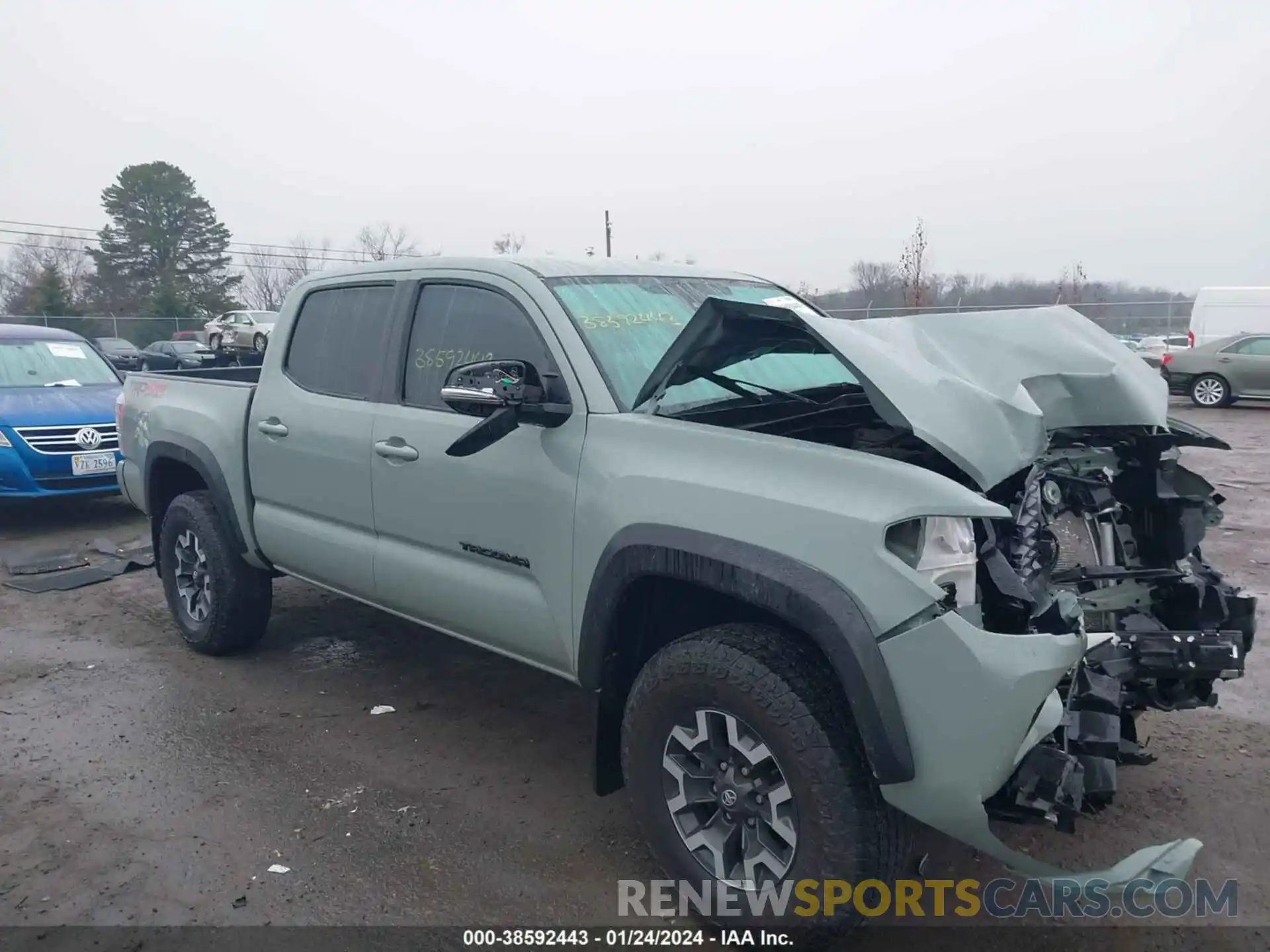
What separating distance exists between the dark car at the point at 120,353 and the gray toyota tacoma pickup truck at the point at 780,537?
1773 cm

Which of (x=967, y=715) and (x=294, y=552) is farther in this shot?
(x=294, y=552)

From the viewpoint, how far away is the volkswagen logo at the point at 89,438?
8.30 meters

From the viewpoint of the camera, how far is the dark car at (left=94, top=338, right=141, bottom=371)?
71.5ft

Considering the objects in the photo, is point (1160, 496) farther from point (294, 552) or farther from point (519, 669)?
point (294, 552)

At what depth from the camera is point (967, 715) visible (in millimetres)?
2281

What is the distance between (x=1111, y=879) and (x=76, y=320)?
37.0 m

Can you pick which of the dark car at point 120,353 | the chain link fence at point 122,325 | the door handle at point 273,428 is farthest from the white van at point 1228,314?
the chain link fence at point 122,325

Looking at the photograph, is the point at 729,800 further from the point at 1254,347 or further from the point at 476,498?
the point at 1254,347

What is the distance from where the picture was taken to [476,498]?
3.49 meters

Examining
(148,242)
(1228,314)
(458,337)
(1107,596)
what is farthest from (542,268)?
(148,242)

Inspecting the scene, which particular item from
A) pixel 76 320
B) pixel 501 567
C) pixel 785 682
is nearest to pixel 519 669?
pixel 501 567

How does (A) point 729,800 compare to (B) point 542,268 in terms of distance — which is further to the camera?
(B) point 542,268

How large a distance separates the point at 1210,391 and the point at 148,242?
1791 inches

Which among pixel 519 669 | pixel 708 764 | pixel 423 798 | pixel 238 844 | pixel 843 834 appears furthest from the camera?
pixel 519 669
